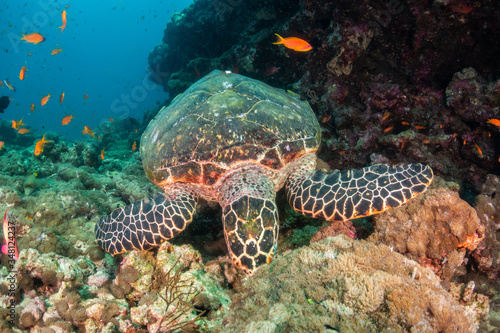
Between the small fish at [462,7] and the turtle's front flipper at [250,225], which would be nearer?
the turtle's front flipper at [250,225]

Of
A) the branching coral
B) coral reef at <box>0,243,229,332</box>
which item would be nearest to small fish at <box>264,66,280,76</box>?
coral reef at <box>0,243,229,332</box>

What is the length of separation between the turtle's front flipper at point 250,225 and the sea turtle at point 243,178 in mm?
12

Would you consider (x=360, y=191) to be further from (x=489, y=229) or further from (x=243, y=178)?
(x=489, y=229)

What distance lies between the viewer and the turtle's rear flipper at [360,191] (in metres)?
3.09

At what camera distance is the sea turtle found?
310 cm

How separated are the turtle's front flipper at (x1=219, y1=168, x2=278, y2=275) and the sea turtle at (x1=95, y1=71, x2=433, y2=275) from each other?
0.01 metres

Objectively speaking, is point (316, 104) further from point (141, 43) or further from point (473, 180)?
point (141, 43)

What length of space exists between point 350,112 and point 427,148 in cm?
181

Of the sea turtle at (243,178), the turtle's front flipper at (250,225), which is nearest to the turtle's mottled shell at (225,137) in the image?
the sea turtle at (243,178)

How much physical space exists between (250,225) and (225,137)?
155cm

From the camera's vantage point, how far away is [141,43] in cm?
13175

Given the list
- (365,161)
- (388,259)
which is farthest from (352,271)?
(365,161)

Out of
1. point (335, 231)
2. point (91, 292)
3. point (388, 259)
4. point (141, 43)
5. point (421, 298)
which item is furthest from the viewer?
point (141, 43)

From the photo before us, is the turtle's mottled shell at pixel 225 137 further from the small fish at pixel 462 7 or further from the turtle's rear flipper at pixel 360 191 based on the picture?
the small fish at pixel 462 7
